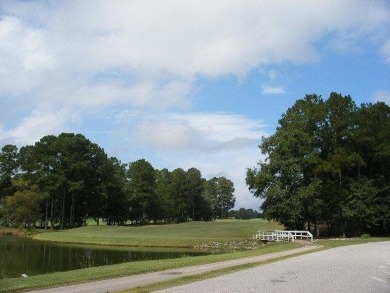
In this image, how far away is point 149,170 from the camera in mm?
110250

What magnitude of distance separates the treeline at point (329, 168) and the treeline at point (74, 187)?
147 ft

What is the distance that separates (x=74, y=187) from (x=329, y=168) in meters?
52.1

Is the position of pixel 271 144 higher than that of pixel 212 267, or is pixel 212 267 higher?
pixel 271 144

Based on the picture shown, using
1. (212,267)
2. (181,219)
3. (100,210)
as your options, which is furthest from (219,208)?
(212,267)

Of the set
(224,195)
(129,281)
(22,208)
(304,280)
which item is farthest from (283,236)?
(224,195)

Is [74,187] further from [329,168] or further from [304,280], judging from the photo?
→ [304,280]

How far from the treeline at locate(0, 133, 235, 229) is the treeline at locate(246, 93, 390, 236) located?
4488 centimetres

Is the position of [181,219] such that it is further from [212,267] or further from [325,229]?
[212,267]

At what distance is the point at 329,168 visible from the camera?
165 ft

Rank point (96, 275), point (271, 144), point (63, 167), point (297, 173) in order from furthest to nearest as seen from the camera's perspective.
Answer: point (63, 167)
point (271, 144)
point (297, 173)
point (96, 275)

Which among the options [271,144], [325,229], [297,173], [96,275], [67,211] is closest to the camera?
[96,275]

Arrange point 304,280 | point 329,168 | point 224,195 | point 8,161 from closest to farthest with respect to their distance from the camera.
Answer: point 304,280, point 329,168, point 8,161, point 224,195

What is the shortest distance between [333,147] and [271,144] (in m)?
7.54

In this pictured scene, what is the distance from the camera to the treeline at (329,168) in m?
50.5
